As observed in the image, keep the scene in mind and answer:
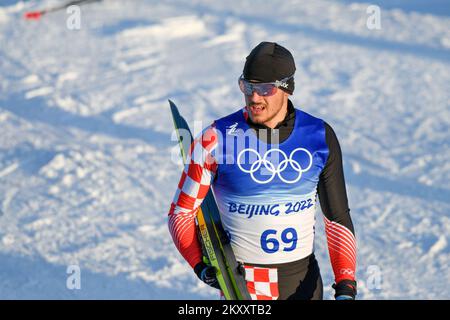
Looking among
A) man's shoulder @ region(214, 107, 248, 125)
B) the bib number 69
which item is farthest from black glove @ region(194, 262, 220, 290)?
man's shoulder @ region(214, 107, 248, 125)

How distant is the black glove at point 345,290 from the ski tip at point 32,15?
437 inches

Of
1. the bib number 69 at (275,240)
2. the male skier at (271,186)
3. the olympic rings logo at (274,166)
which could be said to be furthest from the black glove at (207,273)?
the olympic rings logo at (274,166)

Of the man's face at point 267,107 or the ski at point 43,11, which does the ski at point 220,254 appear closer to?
the man's face at point 267,107

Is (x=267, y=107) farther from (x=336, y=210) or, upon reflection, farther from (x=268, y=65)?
(x=336, y=210)

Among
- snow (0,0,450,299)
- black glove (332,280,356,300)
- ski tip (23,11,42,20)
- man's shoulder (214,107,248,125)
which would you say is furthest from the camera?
ski tip (23,11,42,20)

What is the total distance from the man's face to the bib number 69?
19.5 inches

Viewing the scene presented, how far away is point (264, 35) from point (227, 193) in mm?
9186

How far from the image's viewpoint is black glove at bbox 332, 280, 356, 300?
11.2 ft

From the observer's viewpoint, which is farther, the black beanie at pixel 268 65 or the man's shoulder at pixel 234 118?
the man's shoulder at pixel 234 118

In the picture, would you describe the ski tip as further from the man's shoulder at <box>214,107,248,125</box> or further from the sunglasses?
the sunglasses

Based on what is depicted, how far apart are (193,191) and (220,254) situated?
325 millimetres

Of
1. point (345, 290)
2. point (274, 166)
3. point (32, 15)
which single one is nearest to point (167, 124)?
point (32, 15)

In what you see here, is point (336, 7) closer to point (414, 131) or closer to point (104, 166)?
point (414, 131)

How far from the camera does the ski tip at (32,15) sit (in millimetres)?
13452
